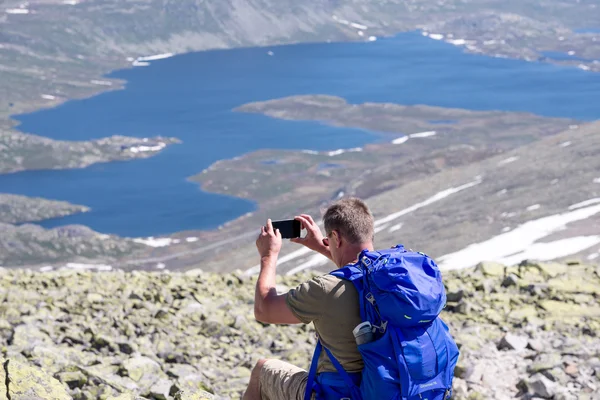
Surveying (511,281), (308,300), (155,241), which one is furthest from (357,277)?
(155,241)

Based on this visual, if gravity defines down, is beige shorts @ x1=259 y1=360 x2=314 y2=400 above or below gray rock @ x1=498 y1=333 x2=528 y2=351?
above

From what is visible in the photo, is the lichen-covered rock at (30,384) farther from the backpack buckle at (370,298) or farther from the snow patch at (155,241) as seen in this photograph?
the snow patch at (155,241)

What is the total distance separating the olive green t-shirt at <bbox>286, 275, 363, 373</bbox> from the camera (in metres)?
6.79

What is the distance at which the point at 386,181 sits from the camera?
564ft

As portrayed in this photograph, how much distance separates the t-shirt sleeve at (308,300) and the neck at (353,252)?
0.41 metres

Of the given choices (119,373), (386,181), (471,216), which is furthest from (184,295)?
(386,181)

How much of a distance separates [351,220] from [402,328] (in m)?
1.05

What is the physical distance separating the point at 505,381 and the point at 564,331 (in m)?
3.77

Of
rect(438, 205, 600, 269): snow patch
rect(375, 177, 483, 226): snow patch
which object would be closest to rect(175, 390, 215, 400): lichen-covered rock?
rect(438, 205, 600, 269): snow patch

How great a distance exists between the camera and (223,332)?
56.3ft

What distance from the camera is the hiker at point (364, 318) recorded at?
6480 millimetres

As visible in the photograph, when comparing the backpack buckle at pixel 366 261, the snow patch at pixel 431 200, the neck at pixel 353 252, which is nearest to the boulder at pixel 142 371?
the neck at pixel 353 252

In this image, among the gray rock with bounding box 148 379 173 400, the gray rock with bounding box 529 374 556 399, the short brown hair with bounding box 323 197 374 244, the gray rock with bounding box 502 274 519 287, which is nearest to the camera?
the short brown hair with bounding box 323 197 374 244

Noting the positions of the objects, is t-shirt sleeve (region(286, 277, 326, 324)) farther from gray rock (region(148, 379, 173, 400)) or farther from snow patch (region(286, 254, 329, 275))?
snow patch (region(286, 254, 329, 275))
